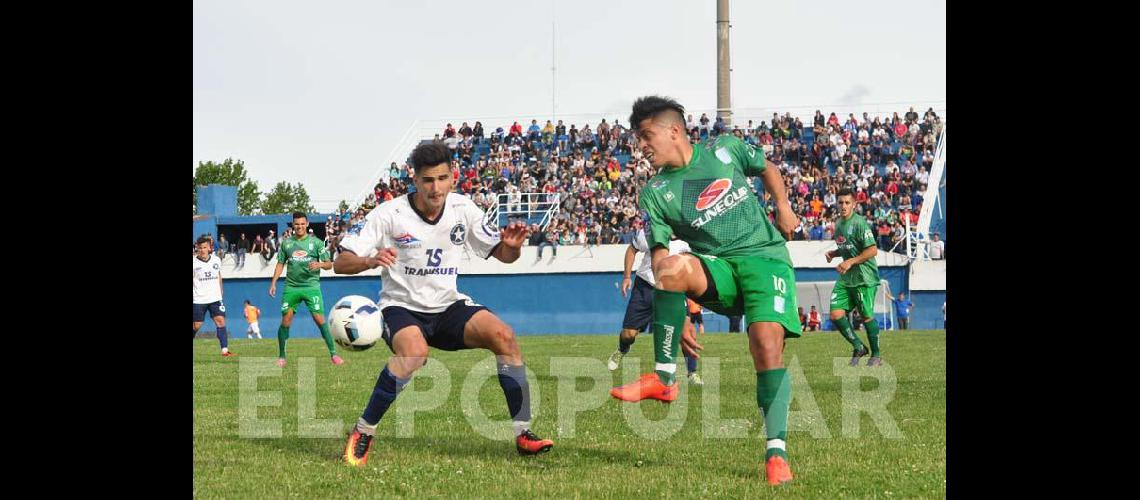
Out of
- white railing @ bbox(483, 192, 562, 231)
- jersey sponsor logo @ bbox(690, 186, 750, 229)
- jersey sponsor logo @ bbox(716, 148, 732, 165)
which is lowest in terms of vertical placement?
jersey sponsor logo @ bbox(690, 186, 750, 229)

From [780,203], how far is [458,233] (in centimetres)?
240

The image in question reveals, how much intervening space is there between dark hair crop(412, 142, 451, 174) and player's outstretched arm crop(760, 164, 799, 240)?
2298mm

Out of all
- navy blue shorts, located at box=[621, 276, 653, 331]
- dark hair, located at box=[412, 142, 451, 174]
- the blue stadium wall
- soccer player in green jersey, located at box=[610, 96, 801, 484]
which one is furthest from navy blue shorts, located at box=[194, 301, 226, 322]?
the blue stadium wall

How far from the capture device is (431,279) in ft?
27.8

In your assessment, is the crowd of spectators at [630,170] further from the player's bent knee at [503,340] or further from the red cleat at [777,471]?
the red cleat at [777,471]

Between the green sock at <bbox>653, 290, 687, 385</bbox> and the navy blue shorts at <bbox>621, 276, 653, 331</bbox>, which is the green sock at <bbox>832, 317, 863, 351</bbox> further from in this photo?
the green sock at <bbox>653, 290, 687, 385</bbox>

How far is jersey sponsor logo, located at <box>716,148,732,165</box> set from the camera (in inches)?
314

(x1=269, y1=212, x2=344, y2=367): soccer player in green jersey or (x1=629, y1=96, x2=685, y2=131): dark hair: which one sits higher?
(x1=629, y1=96, x2=685, y2=131): dark hair

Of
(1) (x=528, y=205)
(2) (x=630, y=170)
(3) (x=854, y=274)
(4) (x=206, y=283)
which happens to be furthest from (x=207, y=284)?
(2) (x=630, y=170)

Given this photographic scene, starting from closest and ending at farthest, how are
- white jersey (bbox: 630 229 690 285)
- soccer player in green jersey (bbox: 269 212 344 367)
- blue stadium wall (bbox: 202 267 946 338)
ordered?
1. white jersey (bbox: 630 229 690 285)
2. soccer player in green jersey (bbox: 269 212 344 367)
3. blue stadium wall (bbox: 202 267 946 338)

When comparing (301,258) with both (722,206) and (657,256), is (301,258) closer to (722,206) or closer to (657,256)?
(657,256)
